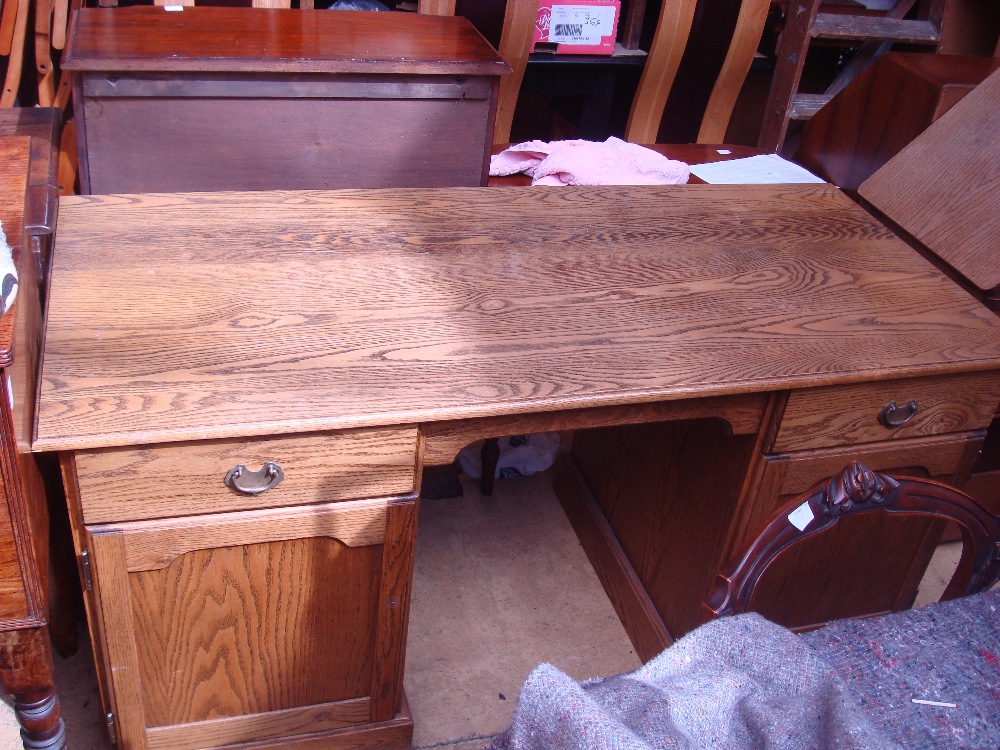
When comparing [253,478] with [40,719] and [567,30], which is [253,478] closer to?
[40,719]

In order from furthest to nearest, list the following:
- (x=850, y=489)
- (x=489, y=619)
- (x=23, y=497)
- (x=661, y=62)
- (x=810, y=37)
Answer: (x=661, y=62)
(x=810, y=37)
(x=489, y=619)
(x=23, y=497)
(x=850, y=489)

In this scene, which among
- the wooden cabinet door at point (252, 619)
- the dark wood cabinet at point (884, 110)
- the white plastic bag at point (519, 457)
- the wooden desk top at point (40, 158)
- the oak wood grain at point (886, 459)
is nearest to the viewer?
the wooden cabinet door at point (252, 619)

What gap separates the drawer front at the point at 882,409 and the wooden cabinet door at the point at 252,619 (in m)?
0.65

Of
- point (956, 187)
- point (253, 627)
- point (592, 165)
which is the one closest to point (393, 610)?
point (253, 627)

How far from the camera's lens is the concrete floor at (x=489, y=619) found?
186 centimetres

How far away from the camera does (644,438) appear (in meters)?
2.09

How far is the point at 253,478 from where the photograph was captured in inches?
52.4

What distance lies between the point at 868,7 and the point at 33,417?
2.80 metres

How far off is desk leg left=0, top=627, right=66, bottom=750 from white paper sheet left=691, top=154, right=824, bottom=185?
1.72 meters

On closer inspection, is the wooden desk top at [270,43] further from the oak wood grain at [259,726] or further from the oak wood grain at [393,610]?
the oak wood grain at [259,726]

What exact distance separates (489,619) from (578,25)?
178 cm

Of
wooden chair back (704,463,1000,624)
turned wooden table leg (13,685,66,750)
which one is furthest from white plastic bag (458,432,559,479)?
wooden chair back (704,463,1000,624)

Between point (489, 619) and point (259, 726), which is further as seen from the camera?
point (489, 619)

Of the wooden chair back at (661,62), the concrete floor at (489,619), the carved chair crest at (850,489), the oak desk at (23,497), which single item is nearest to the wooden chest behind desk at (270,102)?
the oak desk at (23,497)
